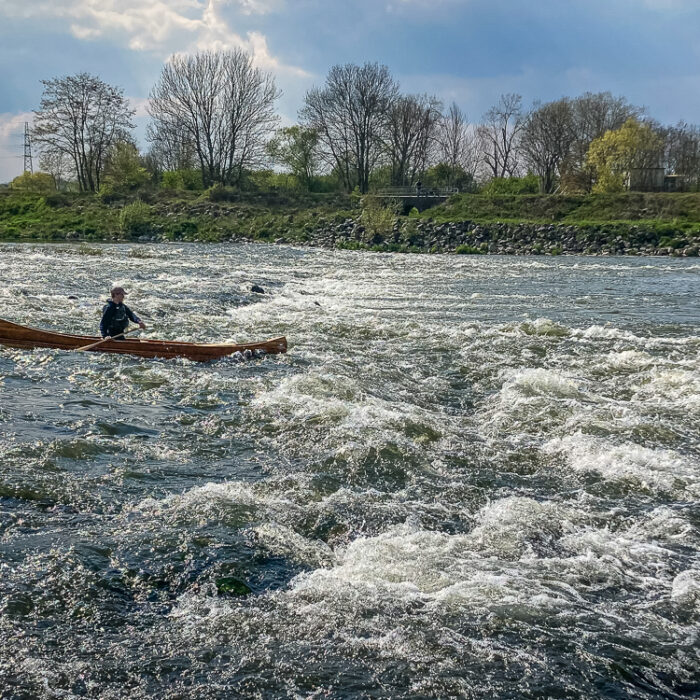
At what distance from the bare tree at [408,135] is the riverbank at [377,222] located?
15507 mm

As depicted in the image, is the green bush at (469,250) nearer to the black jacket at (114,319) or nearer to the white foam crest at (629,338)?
the white foam crest at (629,338)

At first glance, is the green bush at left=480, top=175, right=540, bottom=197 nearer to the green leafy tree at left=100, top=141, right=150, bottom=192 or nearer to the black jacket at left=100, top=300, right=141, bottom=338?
the green leafy tree at left=100, top=141, right=150, bottom=192

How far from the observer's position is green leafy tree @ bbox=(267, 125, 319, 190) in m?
72.0

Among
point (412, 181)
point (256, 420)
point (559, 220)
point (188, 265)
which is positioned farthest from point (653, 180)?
point (256, 420)

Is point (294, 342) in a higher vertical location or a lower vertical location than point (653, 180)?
lower

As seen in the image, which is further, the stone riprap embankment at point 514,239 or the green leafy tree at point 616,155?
the green leafy tree at point 616,155

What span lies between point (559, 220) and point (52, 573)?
52180mm

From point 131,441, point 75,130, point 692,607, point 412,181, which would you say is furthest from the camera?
point 412,181

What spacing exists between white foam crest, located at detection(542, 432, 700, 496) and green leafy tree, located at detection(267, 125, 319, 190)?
66713 millimetres

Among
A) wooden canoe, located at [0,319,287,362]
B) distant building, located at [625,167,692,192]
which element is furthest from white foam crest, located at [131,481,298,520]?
distant building, located at [625,167,692,192]

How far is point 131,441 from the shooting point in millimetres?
8211

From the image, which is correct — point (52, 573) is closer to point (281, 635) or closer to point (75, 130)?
point (281, 635)

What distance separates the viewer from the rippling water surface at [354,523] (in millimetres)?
4383

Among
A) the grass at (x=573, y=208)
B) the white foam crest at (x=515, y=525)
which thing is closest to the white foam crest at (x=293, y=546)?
the white foam crest at (x=515, y=525)
